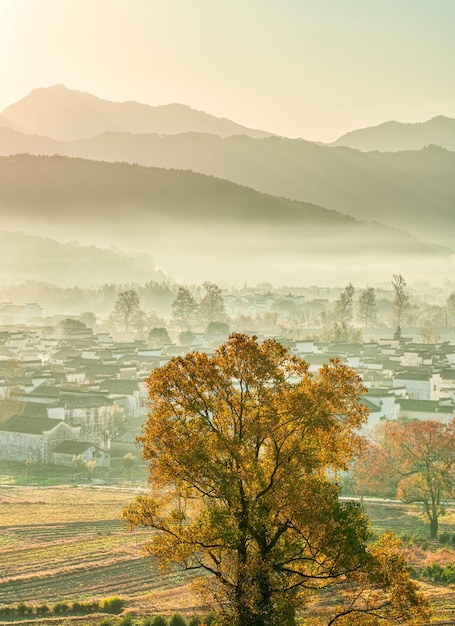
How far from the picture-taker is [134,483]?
5072 cm

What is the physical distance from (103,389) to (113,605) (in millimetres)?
44598

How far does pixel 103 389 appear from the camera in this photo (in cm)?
7081

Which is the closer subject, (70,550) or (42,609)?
(42,609)

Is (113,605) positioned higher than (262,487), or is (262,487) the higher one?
(262,487)

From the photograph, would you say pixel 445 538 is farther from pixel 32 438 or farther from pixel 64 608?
pixel 32 438

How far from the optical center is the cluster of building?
56.0 metres

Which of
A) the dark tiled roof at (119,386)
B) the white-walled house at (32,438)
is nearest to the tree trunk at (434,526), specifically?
the white-walled house at (32,438)

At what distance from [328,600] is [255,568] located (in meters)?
12.4

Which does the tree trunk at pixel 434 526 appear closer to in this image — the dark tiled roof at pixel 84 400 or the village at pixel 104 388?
the village at pixel 104 388

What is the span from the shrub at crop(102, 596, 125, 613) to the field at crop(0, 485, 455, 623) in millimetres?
368

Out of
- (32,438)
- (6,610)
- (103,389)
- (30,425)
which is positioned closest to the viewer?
(6,610)

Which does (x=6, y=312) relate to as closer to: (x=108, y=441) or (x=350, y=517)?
(x=108, y=441)

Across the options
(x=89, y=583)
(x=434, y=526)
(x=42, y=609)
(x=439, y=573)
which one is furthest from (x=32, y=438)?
(x=439, y=573)

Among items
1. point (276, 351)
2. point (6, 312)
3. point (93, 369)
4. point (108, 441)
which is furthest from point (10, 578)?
point (6, 312)
